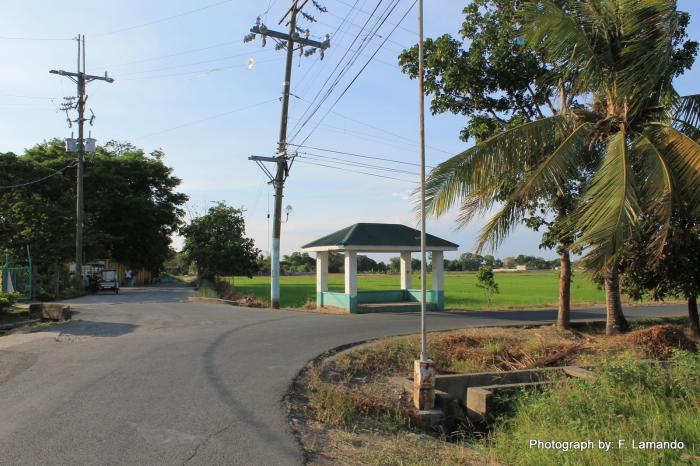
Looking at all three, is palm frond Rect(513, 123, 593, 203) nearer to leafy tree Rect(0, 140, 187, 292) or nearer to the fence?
the fence

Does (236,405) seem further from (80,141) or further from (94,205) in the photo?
(94,205)

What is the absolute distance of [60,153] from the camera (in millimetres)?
42281

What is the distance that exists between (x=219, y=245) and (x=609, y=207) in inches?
1265

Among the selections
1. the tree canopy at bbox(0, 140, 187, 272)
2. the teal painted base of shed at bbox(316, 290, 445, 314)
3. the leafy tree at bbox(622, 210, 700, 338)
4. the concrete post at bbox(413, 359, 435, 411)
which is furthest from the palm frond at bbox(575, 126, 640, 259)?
the tree canopy at bbox(0, 140, 187, 272)

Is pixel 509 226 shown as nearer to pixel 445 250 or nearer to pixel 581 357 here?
pixel 581 357

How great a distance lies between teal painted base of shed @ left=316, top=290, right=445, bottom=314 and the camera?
22.0 metres

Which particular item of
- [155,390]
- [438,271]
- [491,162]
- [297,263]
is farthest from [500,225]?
[297,263]

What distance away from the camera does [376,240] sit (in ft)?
74.8

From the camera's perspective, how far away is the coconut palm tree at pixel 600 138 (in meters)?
8.65

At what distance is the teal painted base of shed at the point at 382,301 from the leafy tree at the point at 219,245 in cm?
1447

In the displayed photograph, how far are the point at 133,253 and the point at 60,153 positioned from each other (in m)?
10.9

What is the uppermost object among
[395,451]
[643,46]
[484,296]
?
[643,46]

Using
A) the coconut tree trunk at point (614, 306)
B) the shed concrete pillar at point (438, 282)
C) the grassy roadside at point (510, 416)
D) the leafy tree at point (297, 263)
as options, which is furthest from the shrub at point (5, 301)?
the leafy tree at point (297, 263)

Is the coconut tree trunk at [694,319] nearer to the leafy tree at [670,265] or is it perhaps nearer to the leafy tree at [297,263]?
the leafy tree at [670,265]
